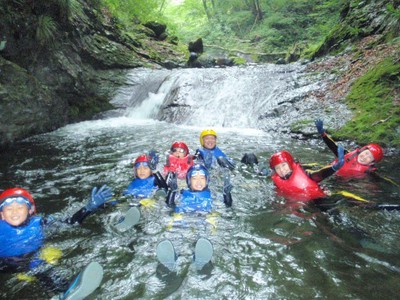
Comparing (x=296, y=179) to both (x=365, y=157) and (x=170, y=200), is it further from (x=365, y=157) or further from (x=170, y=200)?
(x=170, y=200)

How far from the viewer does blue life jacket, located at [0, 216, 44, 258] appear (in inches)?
140

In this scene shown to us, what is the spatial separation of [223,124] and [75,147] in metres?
5.53

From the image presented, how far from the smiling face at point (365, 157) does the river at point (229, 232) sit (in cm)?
38

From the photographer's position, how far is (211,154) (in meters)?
7.06

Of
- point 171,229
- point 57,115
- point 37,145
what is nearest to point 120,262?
point 171,229

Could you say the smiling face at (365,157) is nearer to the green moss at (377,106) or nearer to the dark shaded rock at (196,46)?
the green moss at (377,106)

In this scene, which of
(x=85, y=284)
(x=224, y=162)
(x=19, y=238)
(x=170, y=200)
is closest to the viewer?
(x=85, y=284)

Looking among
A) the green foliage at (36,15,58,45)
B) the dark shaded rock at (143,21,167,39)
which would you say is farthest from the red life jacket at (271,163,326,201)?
the dark shaded rock at (143,21,167,39)

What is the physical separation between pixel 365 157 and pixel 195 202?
3.26 m

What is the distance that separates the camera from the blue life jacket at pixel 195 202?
4801mm

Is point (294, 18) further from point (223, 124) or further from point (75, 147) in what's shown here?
point (75, 147)

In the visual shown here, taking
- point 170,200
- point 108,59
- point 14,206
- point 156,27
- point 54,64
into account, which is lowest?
point 170,200

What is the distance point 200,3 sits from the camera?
35.6 m

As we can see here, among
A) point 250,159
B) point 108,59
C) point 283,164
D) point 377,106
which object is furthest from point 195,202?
point 108,59
